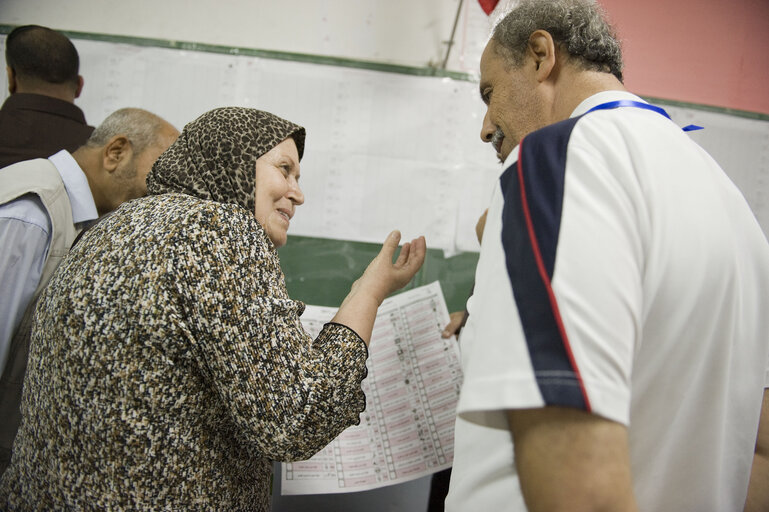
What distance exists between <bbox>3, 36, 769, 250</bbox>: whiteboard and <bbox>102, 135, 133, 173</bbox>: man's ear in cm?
32

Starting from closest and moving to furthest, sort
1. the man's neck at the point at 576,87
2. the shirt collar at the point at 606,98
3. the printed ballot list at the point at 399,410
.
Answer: the shirt collar at the point at 606,98 → the man's neck at the point at 576,87 → the printed ballot list at the point at 399,410

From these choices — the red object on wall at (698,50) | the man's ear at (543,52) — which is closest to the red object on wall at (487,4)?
the red object on wall at (698,50)

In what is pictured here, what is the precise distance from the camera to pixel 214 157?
93 centimetres

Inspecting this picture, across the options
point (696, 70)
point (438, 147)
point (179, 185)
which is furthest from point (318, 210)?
point (696, 70)

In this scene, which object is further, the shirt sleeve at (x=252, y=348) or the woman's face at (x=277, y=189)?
the woman's face at (x=277, y=189)

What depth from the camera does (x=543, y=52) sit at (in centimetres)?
82

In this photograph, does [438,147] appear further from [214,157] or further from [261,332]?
[261,332]

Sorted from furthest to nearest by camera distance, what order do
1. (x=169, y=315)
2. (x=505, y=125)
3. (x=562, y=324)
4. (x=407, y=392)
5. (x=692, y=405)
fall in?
(x=407, y=392) < (x=505, y=125) < (x=169, y=315) < (x=692, y=405) < (x=562, y=324)

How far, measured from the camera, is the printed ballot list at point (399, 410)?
1132mm

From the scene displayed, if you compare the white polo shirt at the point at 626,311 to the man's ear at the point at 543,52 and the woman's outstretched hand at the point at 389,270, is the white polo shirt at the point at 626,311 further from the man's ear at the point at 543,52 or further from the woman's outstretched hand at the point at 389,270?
the woman's outstretched hand at the point at 389,270

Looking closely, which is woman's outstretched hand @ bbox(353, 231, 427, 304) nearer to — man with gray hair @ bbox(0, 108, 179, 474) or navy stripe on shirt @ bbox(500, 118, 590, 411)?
navy stripe on shirt @ bbox(500, 118, 590, 411)

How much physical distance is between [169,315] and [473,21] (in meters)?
1.50

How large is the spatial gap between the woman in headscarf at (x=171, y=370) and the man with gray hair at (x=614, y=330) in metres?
0.27

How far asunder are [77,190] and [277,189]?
57 centimetres
